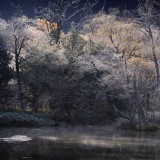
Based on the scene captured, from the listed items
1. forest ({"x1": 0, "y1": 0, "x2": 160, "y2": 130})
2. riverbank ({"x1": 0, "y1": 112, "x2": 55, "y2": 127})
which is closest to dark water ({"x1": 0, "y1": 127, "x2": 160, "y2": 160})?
riverbank ({"x1": 0, "y1": 112, "x2": 55, "y2": 127})

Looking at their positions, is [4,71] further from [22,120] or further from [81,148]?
[81,148]

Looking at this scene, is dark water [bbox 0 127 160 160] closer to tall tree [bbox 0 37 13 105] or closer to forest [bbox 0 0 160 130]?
forest [bbox 0 0 160 130]

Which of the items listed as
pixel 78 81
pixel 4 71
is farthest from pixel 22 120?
pixel 78 81

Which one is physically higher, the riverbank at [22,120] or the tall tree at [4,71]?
the tall tree at [4,71]

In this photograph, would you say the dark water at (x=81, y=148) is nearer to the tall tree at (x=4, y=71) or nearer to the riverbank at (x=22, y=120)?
the riverbank at (x=22, y=120)

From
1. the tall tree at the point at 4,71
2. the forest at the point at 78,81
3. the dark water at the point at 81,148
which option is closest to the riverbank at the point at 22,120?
the forest at the point at 78,81

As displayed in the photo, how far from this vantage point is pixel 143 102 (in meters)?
37.2

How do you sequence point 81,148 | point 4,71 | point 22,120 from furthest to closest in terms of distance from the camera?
point 4,71, point 22,120, point 81,148

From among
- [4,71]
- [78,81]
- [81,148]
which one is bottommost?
[81,148]

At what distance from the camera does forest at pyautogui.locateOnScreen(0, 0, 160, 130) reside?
1374 inches

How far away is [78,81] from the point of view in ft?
123

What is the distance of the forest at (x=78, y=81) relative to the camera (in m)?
34.9

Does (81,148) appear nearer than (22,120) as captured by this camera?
Yes

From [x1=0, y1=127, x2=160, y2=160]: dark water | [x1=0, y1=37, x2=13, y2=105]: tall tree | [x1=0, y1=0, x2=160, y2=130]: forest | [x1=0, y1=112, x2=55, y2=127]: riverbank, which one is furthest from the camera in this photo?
[x1=0, y1=37, x2=13, y2=105]: tall tree
